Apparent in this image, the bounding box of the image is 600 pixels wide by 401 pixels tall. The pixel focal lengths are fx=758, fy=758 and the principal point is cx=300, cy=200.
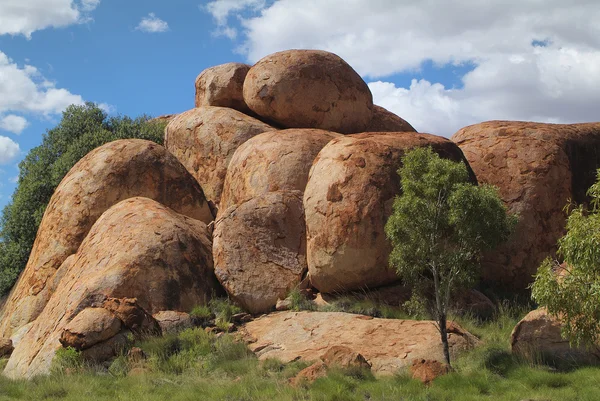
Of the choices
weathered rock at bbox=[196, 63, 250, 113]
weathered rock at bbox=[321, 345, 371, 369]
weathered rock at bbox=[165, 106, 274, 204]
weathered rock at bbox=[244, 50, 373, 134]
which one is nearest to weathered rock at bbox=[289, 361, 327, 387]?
weathered rock at bbox=[321, 345, 371, 369]

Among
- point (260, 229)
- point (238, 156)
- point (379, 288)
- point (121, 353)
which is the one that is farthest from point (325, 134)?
point (121, 353)

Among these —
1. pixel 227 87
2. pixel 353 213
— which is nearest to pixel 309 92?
pixel 227 87

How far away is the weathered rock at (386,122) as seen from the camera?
2451 cm

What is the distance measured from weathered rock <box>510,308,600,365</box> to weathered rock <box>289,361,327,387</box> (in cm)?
363

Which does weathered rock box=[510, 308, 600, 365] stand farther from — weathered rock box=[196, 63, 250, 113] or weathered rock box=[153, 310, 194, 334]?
weathered rock box=[196, 63, 250, 113]

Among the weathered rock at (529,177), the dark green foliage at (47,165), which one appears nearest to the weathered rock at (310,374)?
the weathered rock at (529,177)

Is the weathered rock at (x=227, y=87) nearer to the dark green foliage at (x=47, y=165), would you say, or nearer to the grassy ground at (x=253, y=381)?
the dark green foliage at (x=47, y=165)

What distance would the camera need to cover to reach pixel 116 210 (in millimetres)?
18609

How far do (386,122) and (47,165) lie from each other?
40.7 feet

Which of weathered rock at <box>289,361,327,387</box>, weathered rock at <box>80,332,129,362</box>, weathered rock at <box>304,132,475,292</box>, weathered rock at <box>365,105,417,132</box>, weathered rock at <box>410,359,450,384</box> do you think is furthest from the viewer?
weathered rock at <box>365,105,417,132</box>

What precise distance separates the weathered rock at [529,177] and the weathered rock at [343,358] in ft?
21.5

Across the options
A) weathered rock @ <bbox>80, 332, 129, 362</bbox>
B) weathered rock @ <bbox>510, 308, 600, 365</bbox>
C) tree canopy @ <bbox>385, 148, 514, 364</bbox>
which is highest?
tree canopy @ <bbox>385, 148, 514, 364</bbox>

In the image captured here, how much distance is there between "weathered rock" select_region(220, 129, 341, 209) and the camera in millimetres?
18641

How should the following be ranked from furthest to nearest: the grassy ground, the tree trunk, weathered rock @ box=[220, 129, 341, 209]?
weathered rock @ box=[220, 129, 341, 209]
the tree trunk
the grassy ground
